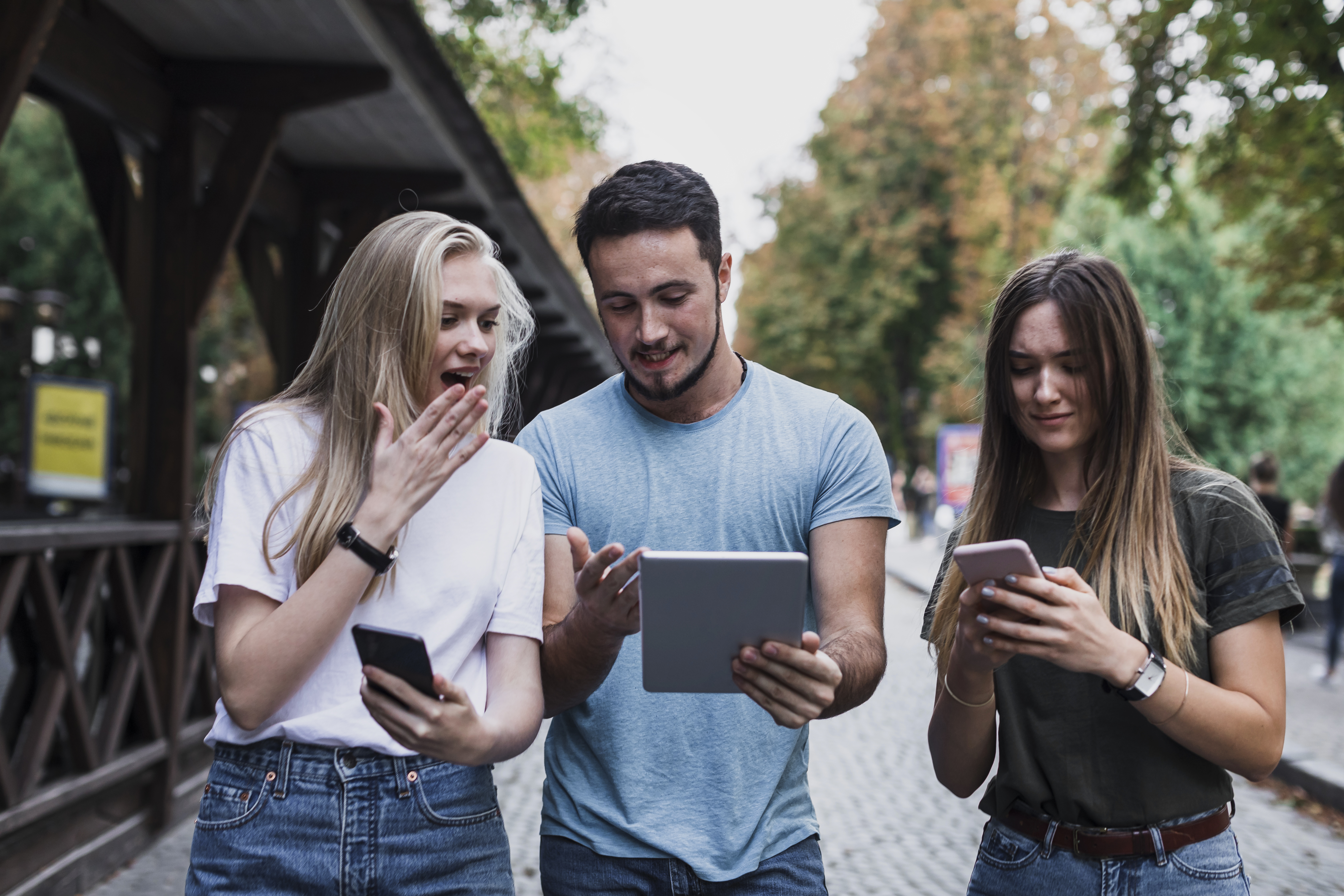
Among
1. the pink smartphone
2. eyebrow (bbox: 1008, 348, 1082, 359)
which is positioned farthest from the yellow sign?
the pink smartphone

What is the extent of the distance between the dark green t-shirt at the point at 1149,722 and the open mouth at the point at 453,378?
1203mm

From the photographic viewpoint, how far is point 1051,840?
2.27 metres

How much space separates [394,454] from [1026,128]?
98.1ft

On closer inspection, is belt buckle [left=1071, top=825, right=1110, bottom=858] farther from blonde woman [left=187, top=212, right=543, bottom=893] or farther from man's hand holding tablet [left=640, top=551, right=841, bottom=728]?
blonde woman [left=187, top=212, right=543, bottom=893]

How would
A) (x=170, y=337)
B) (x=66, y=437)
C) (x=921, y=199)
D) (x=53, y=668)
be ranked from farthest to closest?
(x=921, y=199), (x=66, y=437), (x=170, y=337), (x=53, y=668)

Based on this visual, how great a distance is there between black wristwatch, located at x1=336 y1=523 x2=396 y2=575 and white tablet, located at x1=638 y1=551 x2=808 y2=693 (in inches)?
16.4

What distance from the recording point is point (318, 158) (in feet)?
26.8

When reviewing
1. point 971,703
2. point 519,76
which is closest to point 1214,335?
point 519,76

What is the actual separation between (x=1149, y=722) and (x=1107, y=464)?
48 cm

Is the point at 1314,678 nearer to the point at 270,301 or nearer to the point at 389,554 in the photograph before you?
the point at 270,301

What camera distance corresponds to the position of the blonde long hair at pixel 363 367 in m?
2.03

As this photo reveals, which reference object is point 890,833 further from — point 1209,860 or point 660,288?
point 660,288

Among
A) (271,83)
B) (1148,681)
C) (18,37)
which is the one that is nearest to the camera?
(1148,681)

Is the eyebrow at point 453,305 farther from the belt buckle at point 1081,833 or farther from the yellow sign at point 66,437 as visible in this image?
the yellow sign at point 66,437
